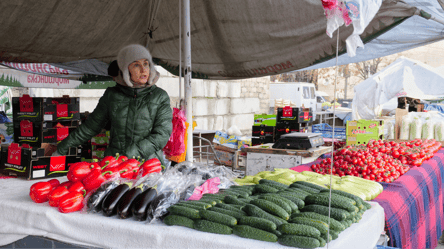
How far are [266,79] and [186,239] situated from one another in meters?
14.8

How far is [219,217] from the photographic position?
6.77ft

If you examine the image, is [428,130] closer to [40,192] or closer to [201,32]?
[201,32]

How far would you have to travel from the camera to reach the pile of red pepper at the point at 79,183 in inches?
96.8

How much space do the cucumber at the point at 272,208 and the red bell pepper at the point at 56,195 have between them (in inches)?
51.5

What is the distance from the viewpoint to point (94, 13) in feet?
15.5

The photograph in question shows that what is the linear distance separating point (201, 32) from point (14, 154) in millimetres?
3202

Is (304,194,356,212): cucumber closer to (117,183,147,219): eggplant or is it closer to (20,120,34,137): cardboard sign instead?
(117,183,147,219): eggplant

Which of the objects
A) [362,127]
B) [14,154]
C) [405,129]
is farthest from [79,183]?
[405,129]

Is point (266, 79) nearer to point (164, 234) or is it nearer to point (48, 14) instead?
point (48, 14)

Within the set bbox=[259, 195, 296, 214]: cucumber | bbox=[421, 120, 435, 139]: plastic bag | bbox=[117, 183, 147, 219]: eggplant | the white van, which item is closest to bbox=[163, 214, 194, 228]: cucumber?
bbox=[117, 183, 147, 219]: eggplant

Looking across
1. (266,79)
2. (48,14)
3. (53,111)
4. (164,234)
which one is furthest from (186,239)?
(266,79)

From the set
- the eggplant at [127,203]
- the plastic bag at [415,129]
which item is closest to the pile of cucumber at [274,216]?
the eggplant at [127,203]

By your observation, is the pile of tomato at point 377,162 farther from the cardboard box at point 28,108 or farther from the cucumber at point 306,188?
the cardboard box at point 28,108

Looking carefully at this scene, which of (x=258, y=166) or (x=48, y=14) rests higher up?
(x=48, y=14)
